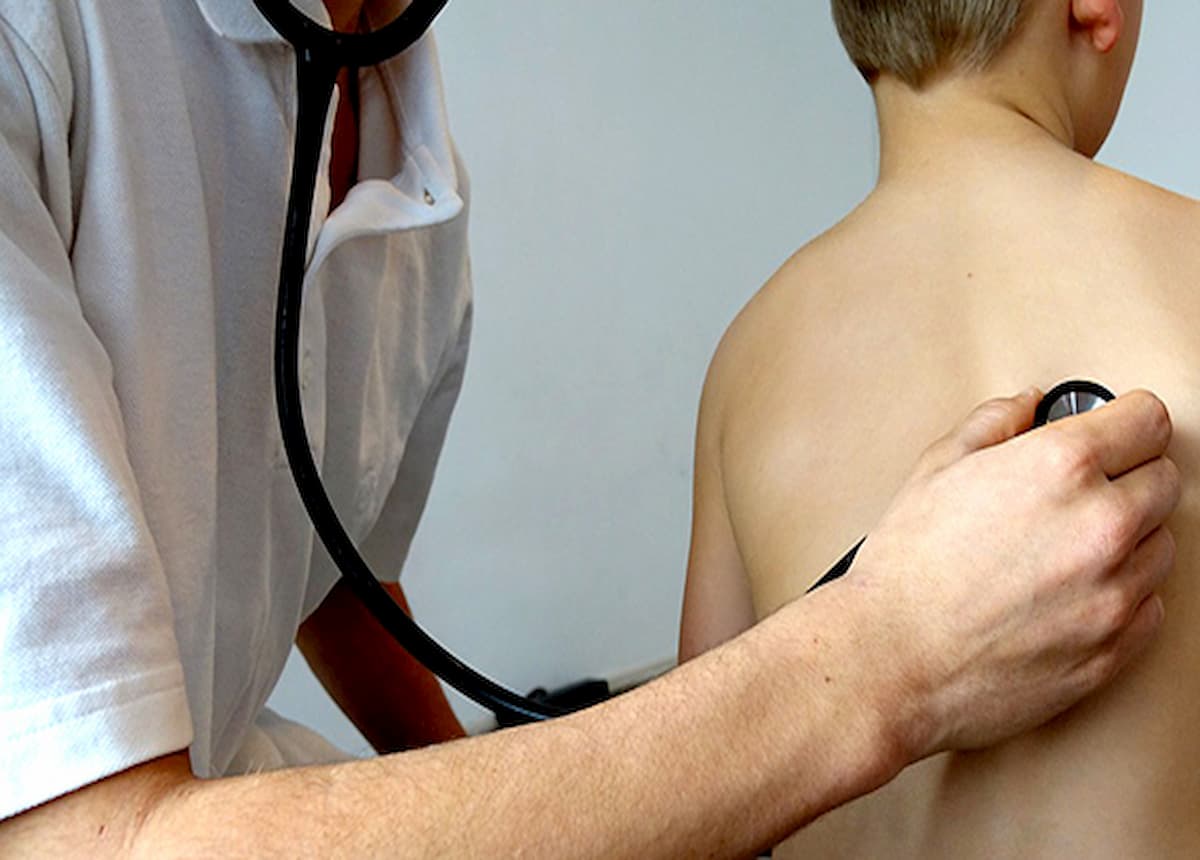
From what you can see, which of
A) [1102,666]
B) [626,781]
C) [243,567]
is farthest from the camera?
[243,567]

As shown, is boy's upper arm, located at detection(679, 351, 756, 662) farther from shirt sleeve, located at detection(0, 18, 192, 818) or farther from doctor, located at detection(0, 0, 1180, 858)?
shirt sleeve, located at detection(0, 18, 192, 818)

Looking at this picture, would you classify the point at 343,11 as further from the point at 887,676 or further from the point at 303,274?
the point at 887,676

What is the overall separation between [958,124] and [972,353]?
186 mm

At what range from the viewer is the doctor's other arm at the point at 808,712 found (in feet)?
1.87

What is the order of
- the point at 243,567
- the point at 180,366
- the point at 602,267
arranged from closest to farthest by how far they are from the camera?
the point at 180,366 → the point at 243,567 → the point at 602,267

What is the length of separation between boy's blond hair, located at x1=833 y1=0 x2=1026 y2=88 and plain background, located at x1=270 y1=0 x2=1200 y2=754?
1225 millimetres

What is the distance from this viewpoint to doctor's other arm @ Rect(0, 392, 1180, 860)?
570 millimetres

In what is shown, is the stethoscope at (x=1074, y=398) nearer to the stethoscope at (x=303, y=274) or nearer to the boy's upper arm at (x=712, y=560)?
the stethoscope at (x=303, y=274)

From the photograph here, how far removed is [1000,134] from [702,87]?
5.52ft

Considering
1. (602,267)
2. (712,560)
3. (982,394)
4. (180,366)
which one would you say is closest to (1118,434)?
(982,394)

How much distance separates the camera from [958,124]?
948 millimetres

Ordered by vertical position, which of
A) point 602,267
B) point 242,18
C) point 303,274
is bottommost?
point 602,267

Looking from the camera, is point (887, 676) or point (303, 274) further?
point (303, 274)

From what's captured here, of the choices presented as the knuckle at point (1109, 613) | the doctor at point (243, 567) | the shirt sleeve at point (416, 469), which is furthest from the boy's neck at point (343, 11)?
the knuckle at point (1109, 613)
